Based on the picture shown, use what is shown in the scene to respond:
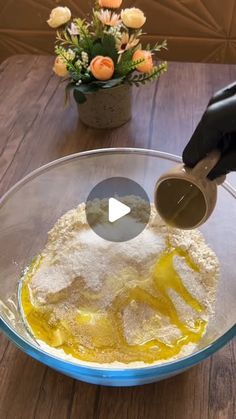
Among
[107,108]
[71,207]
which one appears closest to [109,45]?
[107,108]

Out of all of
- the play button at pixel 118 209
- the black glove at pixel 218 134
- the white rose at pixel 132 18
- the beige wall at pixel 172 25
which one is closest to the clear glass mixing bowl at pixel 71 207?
the play button at pixel 118 209

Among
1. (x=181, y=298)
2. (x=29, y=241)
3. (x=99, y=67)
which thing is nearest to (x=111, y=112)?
(x=99, y=67)

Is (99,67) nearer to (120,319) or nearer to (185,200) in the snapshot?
(185,200)

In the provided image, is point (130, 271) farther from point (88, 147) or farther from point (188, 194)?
point (88, 147)

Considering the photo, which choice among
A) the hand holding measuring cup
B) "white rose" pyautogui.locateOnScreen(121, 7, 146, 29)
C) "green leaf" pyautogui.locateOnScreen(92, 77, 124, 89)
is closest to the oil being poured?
the hand holding measuring cup

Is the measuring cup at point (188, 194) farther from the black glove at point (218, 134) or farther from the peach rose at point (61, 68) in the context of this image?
the peach rose at point (61, 68)

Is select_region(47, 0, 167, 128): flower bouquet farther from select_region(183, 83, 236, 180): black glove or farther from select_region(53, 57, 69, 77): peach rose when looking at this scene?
select_region(183, 83, 236, 180): black glove
